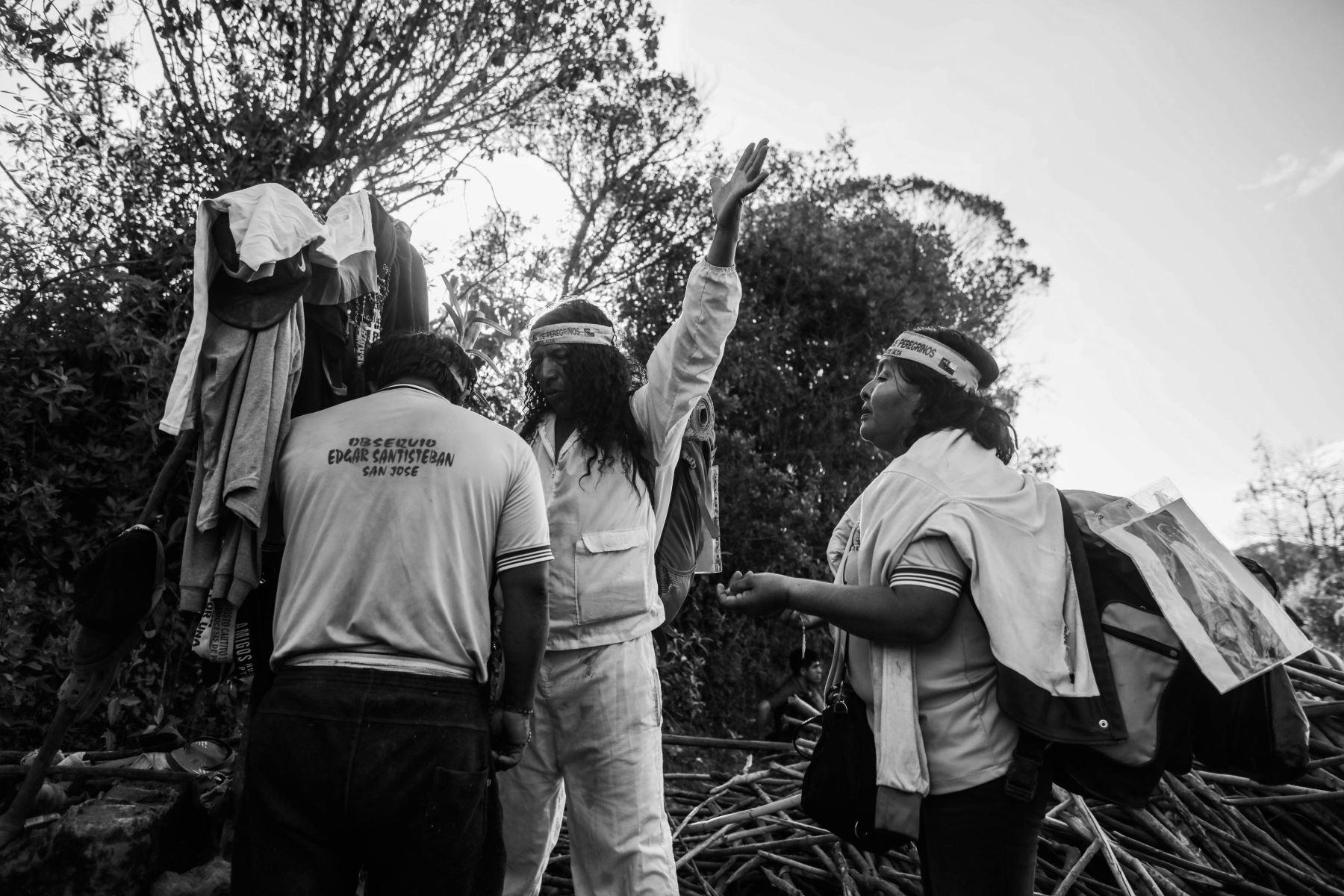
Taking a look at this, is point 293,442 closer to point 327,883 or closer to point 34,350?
point 327,883

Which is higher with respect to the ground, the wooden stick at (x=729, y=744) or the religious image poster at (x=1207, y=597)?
the religious image poster at (x=1207, y=597)

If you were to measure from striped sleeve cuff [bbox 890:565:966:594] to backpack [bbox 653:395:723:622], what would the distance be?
1.34 metres

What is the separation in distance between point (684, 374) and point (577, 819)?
4.85 ft

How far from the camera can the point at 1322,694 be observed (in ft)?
14.6

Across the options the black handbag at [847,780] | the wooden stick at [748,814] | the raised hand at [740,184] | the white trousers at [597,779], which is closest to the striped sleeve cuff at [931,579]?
the black handbag at [847,780]

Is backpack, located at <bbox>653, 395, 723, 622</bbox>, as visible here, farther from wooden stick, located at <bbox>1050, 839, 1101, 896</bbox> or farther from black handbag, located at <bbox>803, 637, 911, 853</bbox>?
wooden stick, located at <bbox>1050, 839, 1101, 896</bbox>

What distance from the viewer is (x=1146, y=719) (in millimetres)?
1916

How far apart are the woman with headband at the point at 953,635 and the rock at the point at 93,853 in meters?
2.41

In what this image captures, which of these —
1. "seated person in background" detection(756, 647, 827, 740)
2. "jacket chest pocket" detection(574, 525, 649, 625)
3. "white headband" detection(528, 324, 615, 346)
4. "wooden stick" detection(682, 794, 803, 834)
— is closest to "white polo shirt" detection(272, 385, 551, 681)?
"jacket chest pocket" detection(574, 525, 649, 625)

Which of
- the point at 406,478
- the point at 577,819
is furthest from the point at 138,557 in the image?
the point at 577,819

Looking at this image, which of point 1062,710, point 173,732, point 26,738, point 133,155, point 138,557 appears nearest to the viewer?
point 1062,710

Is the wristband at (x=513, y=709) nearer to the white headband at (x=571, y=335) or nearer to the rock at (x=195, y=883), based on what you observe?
the white headband at (x=571, y=335)

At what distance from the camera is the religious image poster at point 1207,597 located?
75.0 inches

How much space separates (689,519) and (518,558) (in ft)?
3.76
